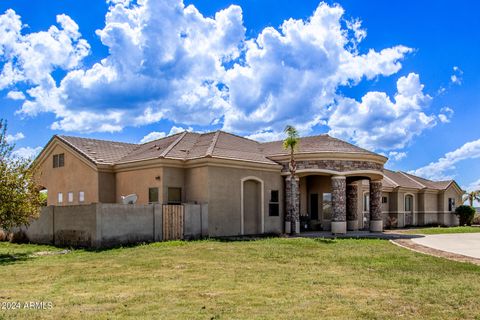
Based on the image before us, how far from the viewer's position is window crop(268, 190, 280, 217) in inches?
1185

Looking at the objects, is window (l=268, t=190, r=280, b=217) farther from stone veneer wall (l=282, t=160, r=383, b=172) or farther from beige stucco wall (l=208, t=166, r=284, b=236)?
stone veneer wall (l=282, t=160, r=383, b=172)

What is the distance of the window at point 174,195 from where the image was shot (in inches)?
1071

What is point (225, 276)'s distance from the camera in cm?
1349

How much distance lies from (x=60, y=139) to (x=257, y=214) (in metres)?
13.7

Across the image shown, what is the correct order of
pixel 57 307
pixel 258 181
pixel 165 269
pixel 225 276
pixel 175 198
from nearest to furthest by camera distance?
pixel 57 307
pixel 225 276
pixel 165 269
pixel 175 198
pixel 258 181

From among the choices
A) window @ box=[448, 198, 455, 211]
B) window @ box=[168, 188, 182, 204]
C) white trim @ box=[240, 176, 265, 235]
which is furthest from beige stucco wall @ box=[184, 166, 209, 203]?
window @ box=[448, 198, 455, 211]

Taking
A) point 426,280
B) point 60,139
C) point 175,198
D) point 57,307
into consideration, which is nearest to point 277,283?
point 426,280

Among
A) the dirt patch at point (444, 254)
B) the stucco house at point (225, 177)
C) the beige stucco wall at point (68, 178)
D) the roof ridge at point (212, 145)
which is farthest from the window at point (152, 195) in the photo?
the dirt patch at point (444, 254)

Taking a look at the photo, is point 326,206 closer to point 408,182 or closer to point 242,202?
point 242,202

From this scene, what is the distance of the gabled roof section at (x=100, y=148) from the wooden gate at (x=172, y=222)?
751cm

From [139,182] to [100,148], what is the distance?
5674 millimetres

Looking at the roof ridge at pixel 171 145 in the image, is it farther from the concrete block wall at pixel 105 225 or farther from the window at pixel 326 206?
the window at pixel 326 206

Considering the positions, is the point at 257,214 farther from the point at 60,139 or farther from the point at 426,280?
the point at 426,280

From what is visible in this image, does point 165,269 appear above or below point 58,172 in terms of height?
below
